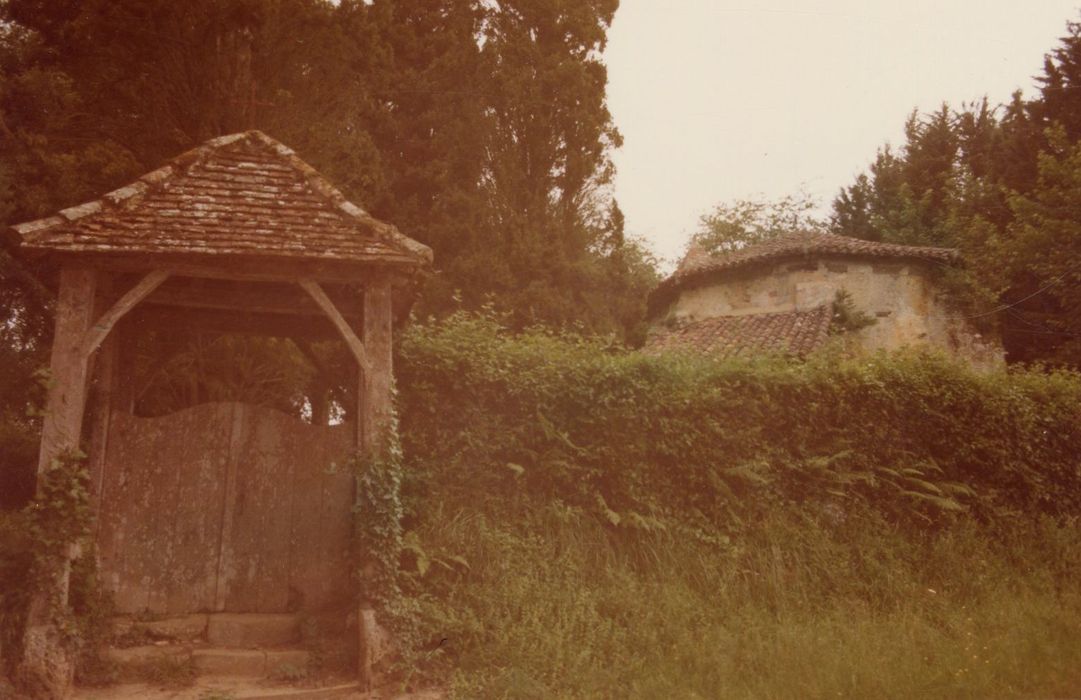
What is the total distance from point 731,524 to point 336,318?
5084 mm

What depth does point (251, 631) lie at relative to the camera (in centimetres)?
810

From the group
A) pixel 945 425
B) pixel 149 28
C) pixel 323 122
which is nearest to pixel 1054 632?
pixel 945 425

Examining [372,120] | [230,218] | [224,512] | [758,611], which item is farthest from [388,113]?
[758,611]

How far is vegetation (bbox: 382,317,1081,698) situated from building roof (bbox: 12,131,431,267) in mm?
1576

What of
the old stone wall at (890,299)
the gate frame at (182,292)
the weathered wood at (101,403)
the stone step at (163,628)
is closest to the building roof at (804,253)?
the old stone wall at (890,299)

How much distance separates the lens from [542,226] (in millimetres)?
19578

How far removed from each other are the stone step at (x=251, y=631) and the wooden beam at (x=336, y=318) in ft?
8.61

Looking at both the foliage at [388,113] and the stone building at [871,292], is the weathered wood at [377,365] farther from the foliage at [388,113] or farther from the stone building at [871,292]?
the stone building at [871,292]

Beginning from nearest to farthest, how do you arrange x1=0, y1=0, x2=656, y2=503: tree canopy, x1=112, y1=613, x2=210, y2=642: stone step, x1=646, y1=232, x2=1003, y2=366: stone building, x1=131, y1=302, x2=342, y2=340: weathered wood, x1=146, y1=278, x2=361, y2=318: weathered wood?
x1=112, y1=613, x2=210, y2=642: stone step, x1=146, y1=278, x2=361, y2=318: weathered wood, x1=131, y1=302, x2=342, y2=340: weathered wood, x1=0, y1=0, x2=656, y2=503: tree canopy, x1=646, y1=232, x2=1003, y2=366: stone building

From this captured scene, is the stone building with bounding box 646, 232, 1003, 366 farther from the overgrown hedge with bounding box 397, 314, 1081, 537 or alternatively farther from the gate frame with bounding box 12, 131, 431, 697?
the gate frame with bounding box 12, 131, 431, 697

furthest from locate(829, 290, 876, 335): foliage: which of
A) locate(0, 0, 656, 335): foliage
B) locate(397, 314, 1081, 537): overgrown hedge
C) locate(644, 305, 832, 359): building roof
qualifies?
locate(397, 314, 1081, 537): overgrown hedge

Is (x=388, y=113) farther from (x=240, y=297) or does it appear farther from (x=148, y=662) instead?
(x=148, y=662)

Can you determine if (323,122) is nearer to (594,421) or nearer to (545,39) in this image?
(594,421)

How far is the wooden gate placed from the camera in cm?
838
